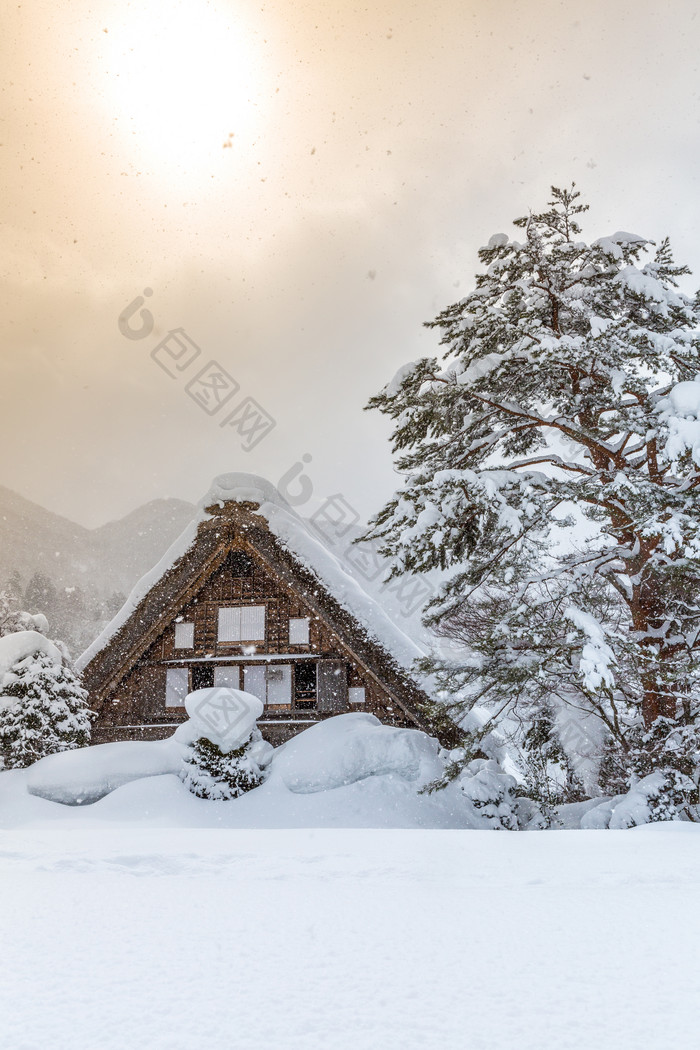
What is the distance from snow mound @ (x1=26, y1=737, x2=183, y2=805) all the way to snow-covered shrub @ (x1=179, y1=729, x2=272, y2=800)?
1.51ft

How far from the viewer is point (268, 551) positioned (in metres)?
14.6

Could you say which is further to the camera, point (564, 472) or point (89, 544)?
point (89, 544)

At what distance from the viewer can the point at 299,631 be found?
14.9 m

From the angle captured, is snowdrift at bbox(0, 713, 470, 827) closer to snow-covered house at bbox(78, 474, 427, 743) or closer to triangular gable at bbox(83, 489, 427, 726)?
triangular gable at bbox(83, 489, 427, 726)

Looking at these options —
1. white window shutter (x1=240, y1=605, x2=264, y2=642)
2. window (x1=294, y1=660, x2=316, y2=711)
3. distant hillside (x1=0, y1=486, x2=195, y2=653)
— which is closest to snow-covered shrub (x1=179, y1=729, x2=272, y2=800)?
window (x1=294, y1=660, x2=316, y2=711)

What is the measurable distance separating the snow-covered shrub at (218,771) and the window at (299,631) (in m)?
3.25

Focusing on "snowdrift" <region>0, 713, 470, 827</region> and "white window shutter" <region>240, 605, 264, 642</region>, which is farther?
"white window shutter" <region>240, 605, 264, 642</region>

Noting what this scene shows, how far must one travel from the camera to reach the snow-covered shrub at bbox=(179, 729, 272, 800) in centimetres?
1125

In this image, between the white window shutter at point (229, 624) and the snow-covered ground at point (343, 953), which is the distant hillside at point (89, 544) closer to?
the white window shutter at point (229, 624)

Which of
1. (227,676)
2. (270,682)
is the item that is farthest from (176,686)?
(270,682)

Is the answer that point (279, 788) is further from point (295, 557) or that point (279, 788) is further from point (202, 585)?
point (202, 585)

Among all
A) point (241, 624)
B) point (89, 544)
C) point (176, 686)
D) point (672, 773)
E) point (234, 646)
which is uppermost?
point (89, 544)

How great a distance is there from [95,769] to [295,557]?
17.8 feet

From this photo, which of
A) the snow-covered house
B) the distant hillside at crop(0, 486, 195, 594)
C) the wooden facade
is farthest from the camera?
the distant hillside at crop(0, 486, 195, 594)
